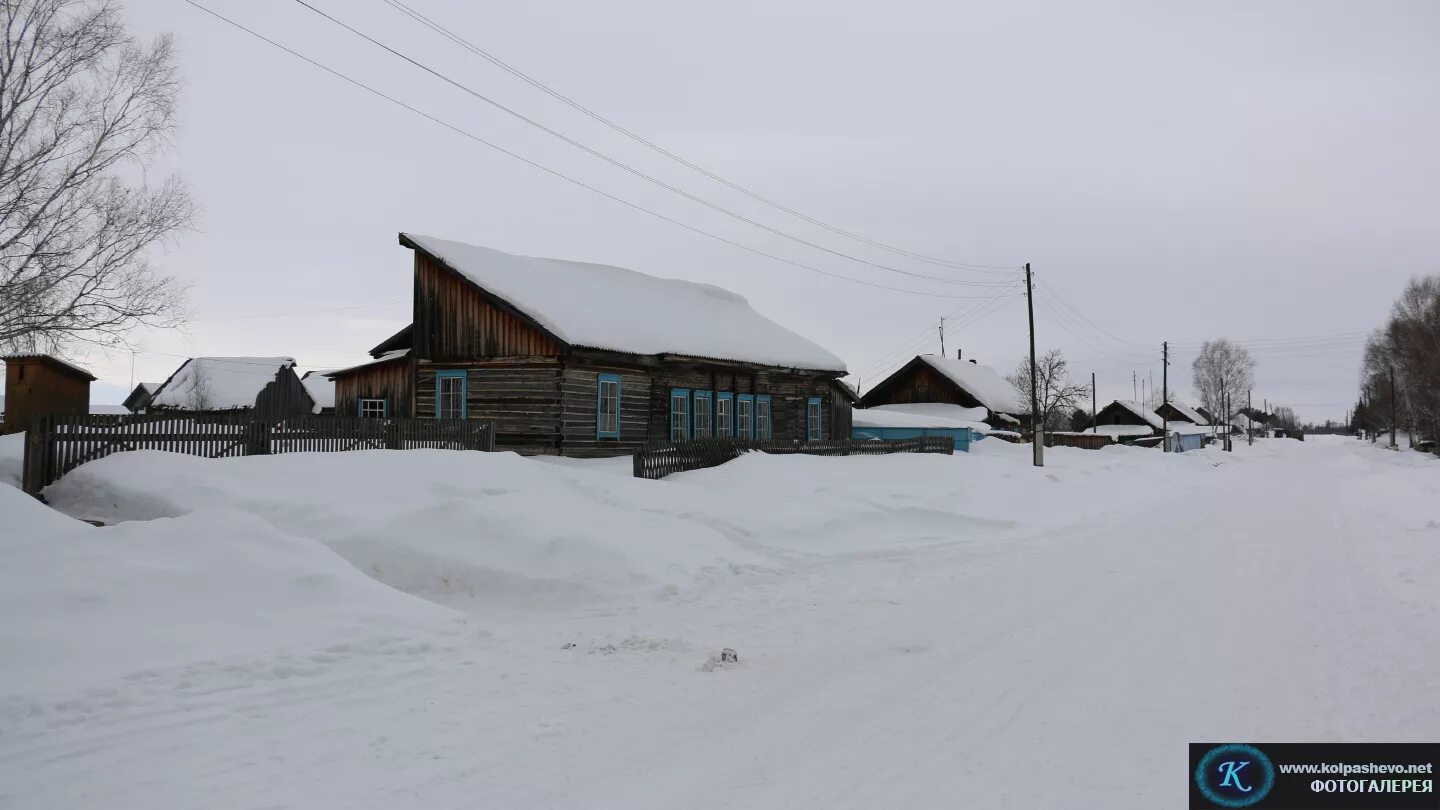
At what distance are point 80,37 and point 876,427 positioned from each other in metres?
34.9

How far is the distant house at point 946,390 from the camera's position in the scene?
181 feet

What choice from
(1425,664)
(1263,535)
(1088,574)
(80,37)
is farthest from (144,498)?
(1263,535)

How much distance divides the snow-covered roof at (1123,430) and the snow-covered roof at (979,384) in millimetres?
39424

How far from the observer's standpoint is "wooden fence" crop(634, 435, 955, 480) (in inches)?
704

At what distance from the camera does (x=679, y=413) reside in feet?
87.5

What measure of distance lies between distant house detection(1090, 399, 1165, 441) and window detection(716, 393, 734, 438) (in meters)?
78.0

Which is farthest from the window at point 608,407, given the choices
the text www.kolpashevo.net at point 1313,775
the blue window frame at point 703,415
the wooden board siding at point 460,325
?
the text www.kolpashevo.net at point 1313,775

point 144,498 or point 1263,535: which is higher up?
point 144,498

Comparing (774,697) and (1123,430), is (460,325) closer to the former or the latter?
(774,697)

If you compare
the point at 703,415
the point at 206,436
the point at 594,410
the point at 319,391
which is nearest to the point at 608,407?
the point at 594,410

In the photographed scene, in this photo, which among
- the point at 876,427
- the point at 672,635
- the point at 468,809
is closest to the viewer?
the point at 468,809

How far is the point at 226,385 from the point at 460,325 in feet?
156

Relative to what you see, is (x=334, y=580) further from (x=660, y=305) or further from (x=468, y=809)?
(x=660, y=305)

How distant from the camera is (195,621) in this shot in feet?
22.0
